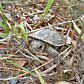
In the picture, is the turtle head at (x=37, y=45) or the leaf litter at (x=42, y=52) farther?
the turtle head at (x=37, y=45)

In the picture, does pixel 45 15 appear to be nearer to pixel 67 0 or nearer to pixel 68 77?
pixel 67 0

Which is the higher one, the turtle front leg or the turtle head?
the turtle head

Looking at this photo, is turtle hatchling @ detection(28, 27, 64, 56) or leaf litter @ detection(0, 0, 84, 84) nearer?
leaf litter @ detection(0, 0, 84, 84)

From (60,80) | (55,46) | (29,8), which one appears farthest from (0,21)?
(60,80)

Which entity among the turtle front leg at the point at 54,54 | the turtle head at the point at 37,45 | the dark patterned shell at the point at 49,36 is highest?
the dark patterned shell at the point at 49,36

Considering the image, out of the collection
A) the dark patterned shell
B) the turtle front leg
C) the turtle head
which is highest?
the dark patterned shell

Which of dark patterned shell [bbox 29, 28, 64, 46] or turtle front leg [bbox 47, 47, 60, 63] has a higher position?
dark patterned shell [bbox 29, 28, 64, 46]
